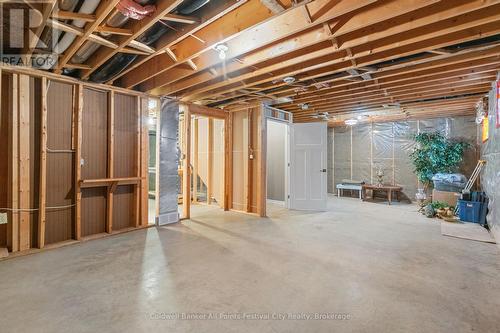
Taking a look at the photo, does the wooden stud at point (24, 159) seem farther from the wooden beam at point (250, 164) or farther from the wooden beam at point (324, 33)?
the wooden beam at point (250, 164)

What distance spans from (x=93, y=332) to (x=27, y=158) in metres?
2.65

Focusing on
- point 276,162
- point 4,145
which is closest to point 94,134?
point 4,145

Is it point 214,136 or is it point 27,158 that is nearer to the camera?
point 27,158

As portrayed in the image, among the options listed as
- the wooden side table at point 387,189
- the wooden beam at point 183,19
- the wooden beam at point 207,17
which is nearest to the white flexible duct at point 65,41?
the wooden beam at point 183,19

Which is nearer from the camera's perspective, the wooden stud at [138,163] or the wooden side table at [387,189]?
the wooden stud at [138,163]

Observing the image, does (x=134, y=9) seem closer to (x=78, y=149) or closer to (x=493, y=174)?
(x=78, y=149)

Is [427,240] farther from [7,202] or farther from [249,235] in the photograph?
[7,202]

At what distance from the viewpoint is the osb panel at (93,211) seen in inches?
150

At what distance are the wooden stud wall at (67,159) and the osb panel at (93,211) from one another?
0.04 feet

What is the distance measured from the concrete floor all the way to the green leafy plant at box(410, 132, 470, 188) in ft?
11.1

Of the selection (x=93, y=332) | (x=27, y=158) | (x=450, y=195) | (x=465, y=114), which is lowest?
(x=93, y=332)

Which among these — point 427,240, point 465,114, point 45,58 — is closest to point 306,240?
point 427,240

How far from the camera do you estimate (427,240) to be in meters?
3.79

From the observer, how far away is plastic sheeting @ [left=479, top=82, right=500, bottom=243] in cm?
373
